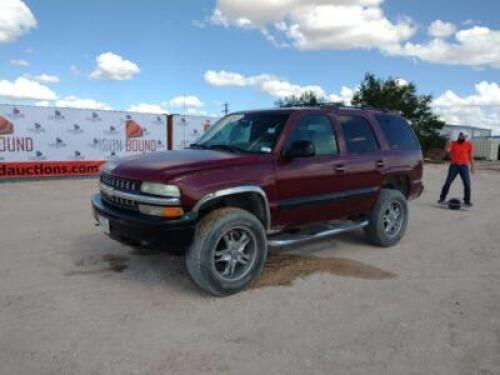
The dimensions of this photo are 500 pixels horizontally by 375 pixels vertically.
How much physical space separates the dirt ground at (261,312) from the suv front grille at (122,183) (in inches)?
40.4

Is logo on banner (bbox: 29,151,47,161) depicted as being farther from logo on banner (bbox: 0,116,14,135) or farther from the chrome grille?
the chrome grille

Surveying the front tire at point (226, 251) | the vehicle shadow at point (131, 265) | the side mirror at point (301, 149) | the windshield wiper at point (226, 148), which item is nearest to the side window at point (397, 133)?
the side mirror at point (301, 149)

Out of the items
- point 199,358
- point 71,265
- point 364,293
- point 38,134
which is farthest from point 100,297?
point 38,134

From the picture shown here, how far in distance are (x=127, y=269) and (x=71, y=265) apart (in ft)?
2.30

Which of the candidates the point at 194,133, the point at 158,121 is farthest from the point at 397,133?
the point at 194,133

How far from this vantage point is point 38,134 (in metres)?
14.2

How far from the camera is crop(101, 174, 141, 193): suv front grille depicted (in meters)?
4.51

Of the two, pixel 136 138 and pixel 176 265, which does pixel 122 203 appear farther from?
pixel 136 138

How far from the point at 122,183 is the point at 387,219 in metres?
3.90

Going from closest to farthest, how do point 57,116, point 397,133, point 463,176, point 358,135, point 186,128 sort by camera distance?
point 358,135 → point 397,133 → point 463,176 → point 57,116 → point 186,128

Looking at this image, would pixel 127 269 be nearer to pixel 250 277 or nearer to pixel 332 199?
pixel 250 277

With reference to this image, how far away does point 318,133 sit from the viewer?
18.7ft

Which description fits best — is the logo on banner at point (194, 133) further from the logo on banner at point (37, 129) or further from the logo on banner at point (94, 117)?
the logo on banner at point (37, 129)

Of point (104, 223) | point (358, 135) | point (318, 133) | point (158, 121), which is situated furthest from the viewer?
point (158, 121)
